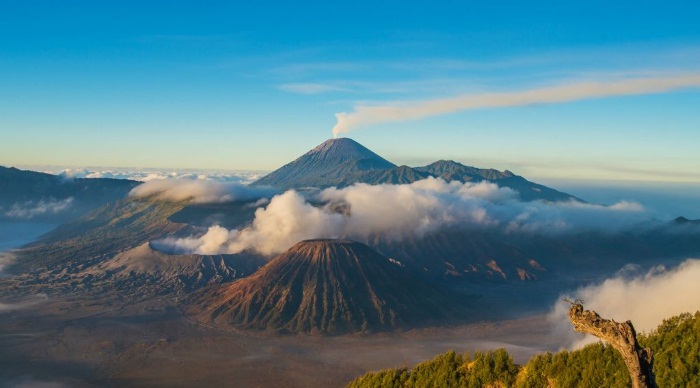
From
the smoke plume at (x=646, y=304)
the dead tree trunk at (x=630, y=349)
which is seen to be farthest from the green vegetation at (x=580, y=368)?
the smoke plume at (x=646, y=304)

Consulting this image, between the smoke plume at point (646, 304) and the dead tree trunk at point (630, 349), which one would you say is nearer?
the dead tree trunk at point (630, 349)

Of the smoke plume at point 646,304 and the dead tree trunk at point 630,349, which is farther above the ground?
the dead tree trunk at point 630,349

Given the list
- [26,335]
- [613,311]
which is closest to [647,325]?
[613,311]

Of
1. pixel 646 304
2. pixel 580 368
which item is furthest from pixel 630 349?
pixel 646 304

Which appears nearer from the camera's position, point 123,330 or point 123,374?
point 123,374

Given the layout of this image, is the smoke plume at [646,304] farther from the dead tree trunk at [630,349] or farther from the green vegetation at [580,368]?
the dead tree trunk at [630,349]

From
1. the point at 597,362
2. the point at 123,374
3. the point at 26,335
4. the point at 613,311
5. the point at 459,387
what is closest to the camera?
the point at 597,362

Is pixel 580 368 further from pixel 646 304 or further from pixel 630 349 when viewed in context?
pixel 646 304

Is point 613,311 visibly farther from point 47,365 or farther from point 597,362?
point 47,365

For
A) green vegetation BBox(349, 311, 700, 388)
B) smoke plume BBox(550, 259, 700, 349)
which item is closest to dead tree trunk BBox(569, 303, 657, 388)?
green vegetation BBox(349, 311, 700, 388)
